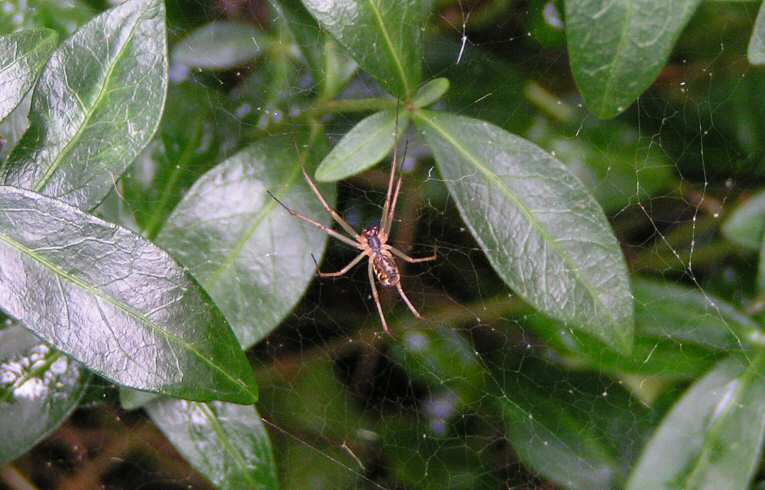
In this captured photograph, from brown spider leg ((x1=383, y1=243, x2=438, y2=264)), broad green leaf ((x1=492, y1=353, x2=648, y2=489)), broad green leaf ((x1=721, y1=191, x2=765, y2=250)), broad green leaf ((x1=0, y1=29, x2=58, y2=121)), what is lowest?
broad green leaf ((x1=492, y1=353, x2=648, y2=489))

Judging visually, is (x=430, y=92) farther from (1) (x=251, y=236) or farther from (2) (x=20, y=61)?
(2) (x=20, y=61)

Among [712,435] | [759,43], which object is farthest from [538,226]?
[712,435]

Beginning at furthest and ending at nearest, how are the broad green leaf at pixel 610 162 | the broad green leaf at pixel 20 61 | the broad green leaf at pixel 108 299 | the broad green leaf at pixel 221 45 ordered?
the broad green leaf at pixel 221 45
the broad green leaf at pixel 610 162
the broad green leaf at pixel 20 61
the broad green leaf at pixel 108 299

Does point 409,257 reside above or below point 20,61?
below

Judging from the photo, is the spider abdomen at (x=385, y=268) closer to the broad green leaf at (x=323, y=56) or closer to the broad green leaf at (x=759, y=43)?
the broad green leaf at (x=323, y=56)

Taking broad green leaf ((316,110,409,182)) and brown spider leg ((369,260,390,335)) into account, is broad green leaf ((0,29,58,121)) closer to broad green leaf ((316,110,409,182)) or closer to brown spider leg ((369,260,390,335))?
broad green leaf ((316,110,409,182))

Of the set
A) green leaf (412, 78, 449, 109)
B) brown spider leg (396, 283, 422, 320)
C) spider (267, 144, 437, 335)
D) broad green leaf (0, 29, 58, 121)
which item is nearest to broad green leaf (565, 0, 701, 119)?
green leaf (412, 78, 449, 109)

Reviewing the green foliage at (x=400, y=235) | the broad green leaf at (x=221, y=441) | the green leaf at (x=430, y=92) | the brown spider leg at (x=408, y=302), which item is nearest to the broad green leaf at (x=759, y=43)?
the green foliage at (x=400, y=235)
